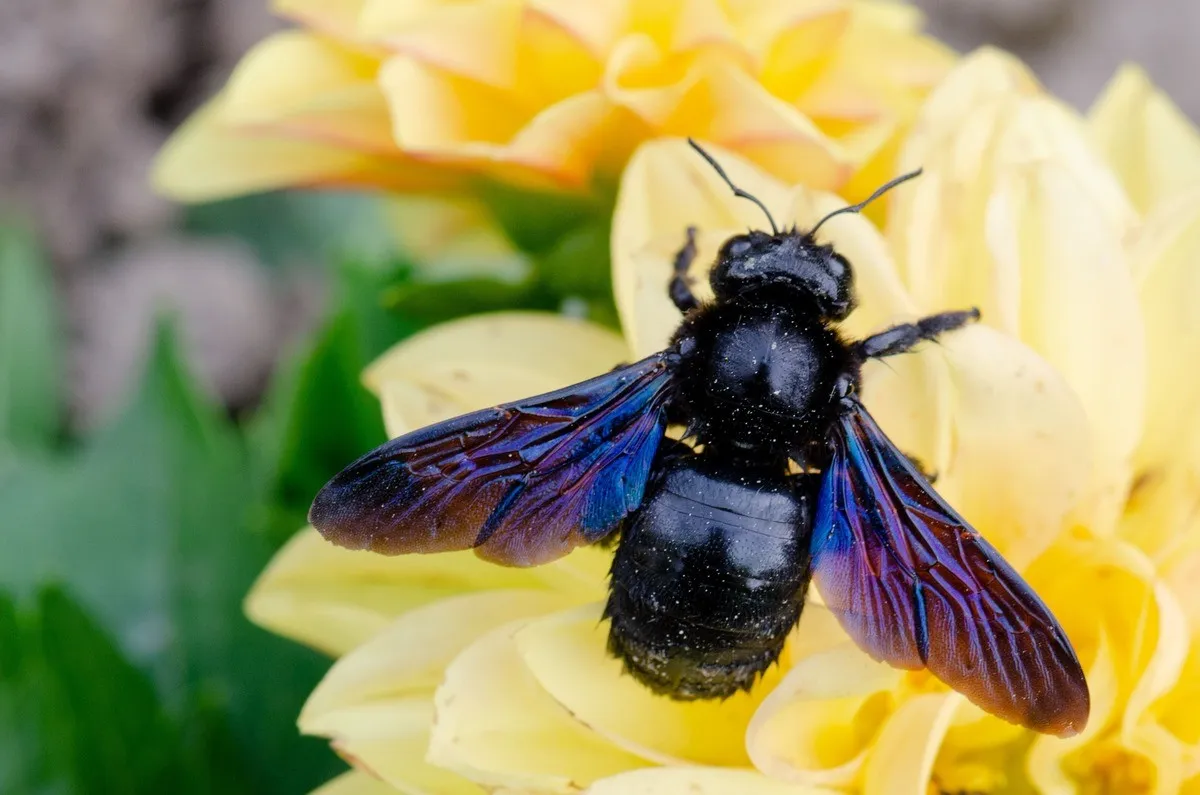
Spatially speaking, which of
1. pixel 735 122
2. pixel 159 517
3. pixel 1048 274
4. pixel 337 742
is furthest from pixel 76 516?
pixel 1048 274

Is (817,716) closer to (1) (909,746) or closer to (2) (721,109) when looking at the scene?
(1) (909,746)

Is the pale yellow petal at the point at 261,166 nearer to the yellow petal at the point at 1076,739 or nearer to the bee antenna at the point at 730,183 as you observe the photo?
the bee antenna at the point at 730,183

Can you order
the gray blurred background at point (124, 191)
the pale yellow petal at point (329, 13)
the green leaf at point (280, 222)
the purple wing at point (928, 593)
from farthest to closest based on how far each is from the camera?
the green leaf at point (280, 222) → the gray blurred background at point (124, 191) → the pale yellow petal at point (329, 13) → the purple wing at point (928, 593)

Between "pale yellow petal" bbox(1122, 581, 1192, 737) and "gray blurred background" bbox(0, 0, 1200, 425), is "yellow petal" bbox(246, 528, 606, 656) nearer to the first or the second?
"pale yellow petal" bbox(1122, 581, 1192, 737)

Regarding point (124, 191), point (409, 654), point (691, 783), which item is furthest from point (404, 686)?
point (124, 191)

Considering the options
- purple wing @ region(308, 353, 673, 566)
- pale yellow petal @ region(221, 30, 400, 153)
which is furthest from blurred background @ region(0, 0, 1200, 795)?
purple wing @ region(308, 353, 673, 566)

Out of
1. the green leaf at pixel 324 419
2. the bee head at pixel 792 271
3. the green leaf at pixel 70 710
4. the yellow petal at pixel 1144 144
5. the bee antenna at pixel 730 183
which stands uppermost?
the yellow petal at pixel 1144 144

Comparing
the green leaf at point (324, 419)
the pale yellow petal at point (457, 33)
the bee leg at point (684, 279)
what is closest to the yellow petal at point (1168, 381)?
the bee leg at point (684, 279)
